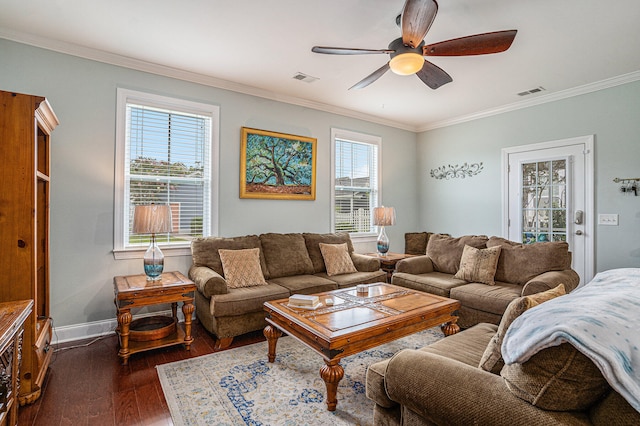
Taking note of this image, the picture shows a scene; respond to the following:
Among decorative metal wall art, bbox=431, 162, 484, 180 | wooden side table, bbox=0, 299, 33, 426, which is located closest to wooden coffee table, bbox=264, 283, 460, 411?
wooden side table, bbox=0, 299, 33, 426

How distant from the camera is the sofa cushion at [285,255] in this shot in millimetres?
3803

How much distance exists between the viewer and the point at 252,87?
407 cm

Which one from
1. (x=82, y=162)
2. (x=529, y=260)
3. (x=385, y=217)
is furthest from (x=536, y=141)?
(x=82, y=162)

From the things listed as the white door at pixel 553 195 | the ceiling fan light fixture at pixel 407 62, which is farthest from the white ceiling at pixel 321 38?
the white door at pixel 553 195

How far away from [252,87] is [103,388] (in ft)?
11.0

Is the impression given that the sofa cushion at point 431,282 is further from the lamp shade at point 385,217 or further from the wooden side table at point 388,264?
the lamp shade at point 385,217

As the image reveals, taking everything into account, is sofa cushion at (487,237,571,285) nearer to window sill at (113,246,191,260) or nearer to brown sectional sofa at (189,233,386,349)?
brown sectional sofa at (189,233,386,349)

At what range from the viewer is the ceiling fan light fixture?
8.00 feet

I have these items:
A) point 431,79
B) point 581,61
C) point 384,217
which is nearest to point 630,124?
point 581,61

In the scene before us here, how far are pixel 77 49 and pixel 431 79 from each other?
A: 3.25m

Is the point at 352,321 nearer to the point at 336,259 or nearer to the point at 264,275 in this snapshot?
the point at 264,275

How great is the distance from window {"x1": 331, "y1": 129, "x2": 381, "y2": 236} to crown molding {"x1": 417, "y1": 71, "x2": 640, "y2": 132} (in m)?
1.33

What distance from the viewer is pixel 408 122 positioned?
5680 millimetres

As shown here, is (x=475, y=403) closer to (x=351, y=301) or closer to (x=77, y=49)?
(x=351, y=301)
